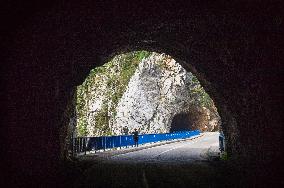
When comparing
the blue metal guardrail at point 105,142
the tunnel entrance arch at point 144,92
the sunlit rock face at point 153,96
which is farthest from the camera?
the sunlit rock face at point 153,96

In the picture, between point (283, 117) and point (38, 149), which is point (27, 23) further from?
point (283, 117)

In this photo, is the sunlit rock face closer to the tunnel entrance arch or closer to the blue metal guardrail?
the tunnel entrance arch

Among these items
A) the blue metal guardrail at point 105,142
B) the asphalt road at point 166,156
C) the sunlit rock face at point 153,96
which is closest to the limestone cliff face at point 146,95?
the sunlit rock face at point 153,96

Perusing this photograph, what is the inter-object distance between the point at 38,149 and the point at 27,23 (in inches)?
155

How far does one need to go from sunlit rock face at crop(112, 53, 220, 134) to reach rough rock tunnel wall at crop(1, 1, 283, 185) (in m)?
36.7

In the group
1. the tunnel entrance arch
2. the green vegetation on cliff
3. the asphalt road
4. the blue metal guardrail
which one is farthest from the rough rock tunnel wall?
the tunnel entrance arch

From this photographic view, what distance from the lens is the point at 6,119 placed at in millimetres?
9938

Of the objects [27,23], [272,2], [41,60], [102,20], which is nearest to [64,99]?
[41,60]

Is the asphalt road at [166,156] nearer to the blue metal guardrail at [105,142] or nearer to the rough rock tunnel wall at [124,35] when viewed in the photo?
the blue metal guardrail at [105,142]

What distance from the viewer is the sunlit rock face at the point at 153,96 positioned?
50.8 metres

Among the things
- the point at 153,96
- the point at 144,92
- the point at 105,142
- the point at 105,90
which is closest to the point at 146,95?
the point at 144,92

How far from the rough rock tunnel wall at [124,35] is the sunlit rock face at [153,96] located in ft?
120

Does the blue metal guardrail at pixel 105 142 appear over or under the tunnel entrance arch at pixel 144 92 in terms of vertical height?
under

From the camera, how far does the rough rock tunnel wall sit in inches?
358
